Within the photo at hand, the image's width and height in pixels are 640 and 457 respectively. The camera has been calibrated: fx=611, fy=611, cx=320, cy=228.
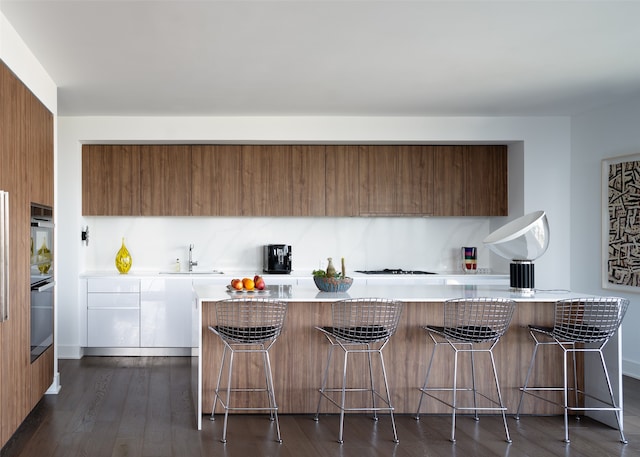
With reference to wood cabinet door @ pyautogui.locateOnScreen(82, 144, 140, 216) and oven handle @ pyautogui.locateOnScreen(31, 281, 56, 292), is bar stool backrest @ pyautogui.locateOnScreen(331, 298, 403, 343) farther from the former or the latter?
wood cabinet door @ pyautogui.locateOnScreen(82, 144, 140, 216)

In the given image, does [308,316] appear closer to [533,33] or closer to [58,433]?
[58,433]

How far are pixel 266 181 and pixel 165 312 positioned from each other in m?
1.75

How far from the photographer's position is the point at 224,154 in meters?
6.65

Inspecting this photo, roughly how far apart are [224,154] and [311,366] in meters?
3.05

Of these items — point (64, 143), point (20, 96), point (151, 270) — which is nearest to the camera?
point (20, 96)

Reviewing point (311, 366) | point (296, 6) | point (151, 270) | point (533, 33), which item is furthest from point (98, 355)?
point (533, 33)

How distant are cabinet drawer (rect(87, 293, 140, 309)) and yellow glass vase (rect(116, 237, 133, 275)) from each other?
37 cm

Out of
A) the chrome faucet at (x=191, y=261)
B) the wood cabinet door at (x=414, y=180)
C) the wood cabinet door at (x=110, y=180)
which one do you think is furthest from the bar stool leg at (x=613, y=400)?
the wood cabinet door at (x=110, y=180)

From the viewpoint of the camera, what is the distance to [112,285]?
636 cm

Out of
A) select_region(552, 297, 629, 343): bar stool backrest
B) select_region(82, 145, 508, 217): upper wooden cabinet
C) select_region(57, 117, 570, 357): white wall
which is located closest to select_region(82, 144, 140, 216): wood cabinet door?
select_region(82, 145, 508, 217): upper wooden cabinet

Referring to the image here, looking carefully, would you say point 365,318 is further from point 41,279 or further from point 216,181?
point 216,181

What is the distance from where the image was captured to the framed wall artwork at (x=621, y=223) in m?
5.58

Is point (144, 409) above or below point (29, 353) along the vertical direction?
below

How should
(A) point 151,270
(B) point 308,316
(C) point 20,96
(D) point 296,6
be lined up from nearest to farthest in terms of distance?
(D) point 296,6
(C) point 20,96
(B) point 308,316
(A) point 151,270
